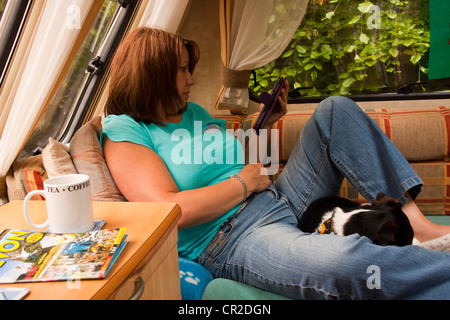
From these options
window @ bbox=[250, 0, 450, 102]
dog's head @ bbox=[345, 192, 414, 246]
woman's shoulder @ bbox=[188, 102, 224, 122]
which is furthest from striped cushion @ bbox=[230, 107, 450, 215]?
dog's head @ bbox=[345, 192, 414, 246]

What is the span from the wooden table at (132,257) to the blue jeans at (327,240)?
296mm

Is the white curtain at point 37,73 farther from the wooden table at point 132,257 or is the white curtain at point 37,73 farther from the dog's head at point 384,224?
the dog's head at point 384,224

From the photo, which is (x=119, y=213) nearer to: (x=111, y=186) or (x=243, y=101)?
(x=111, y=186)

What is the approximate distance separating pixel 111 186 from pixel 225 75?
145 centimetres

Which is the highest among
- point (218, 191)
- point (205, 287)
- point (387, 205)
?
point (387, 205)

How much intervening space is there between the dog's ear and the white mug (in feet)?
2.68

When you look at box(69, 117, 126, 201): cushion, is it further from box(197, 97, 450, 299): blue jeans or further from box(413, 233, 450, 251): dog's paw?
box(413, 233, 450, 251): dog's paw

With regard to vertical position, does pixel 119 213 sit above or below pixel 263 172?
below

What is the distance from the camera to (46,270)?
2.05 ft

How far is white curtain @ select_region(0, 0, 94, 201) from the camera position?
1.11 metres

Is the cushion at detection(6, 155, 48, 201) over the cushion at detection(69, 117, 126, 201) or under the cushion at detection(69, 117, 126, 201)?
under

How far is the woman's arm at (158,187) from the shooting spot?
109 cm
